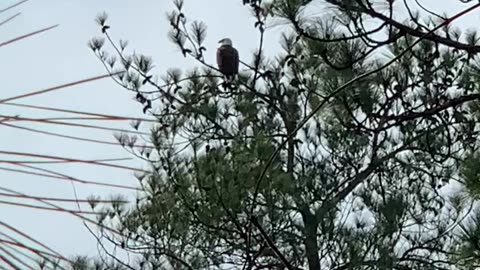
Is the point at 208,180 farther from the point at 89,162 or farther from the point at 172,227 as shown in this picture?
the point at 89,162

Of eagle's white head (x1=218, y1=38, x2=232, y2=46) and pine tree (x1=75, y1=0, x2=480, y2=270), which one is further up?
eagle's white head (x1=218, y1=38, x2=232, y2=46)

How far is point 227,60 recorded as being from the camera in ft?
14.4

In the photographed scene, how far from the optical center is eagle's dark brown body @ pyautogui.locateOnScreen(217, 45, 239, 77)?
4340 millimetres

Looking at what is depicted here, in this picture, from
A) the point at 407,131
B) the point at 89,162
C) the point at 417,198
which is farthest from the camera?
the point at 417,198

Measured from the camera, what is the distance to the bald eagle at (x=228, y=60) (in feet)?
14.2

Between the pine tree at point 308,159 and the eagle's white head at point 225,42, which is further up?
the eagle's white head at point 225,42

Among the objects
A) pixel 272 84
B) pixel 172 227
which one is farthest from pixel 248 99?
pixel 172 227

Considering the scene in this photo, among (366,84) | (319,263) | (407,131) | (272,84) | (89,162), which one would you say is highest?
(272,84)

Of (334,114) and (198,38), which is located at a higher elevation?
(198,38)

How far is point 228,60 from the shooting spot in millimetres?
4387

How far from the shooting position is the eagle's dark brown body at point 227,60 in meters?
4.34

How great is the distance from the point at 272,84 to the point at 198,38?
0.38 m

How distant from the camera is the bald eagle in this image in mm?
4336

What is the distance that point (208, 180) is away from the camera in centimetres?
363
